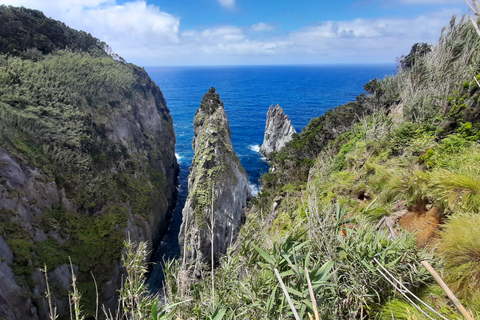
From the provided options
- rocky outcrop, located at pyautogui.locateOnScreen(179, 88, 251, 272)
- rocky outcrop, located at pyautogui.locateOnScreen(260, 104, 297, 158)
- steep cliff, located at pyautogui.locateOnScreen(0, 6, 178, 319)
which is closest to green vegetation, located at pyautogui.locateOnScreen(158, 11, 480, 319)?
rocky outcrop, located at pyautogui.locateOnScreen(179, 88, 251, 272)

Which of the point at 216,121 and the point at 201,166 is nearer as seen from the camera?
the point at 201,166

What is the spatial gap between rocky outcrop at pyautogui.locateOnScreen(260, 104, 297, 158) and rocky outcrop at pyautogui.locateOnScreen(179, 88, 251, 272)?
2601 centimetres

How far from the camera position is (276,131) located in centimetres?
5659

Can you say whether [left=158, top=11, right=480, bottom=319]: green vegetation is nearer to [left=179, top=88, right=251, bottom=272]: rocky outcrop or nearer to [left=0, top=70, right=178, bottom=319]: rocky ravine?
[left=179, top=88, right=251, bottom=272]: rocky outcrop

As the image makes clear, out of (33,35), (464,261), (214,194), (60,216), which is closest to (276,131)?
(214,194)

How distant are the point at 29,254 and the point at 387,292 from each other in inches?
885

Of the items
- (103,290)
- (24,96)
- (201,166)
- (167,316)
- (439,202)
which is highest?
(24,96)

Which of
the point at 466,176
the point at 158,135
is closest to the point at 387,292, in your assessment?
the point at 466,176

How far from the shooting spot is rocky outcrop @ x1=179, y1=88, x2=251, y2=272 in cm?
2378

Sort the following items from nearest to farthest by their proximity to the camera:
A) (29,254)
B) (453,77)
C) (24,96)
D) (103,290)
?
1. (453,77)
2. (29,254)
3. (103,290)
4. (24,96)

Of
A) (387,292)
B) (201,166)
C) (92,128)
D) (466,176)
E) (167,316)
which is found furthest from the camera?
(92,128)

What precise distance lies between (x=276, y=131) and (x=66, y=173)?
43.4 metres

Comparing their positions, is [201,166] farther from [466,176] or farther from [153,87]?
[153,87]

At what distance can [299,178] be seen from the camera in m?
21.1
